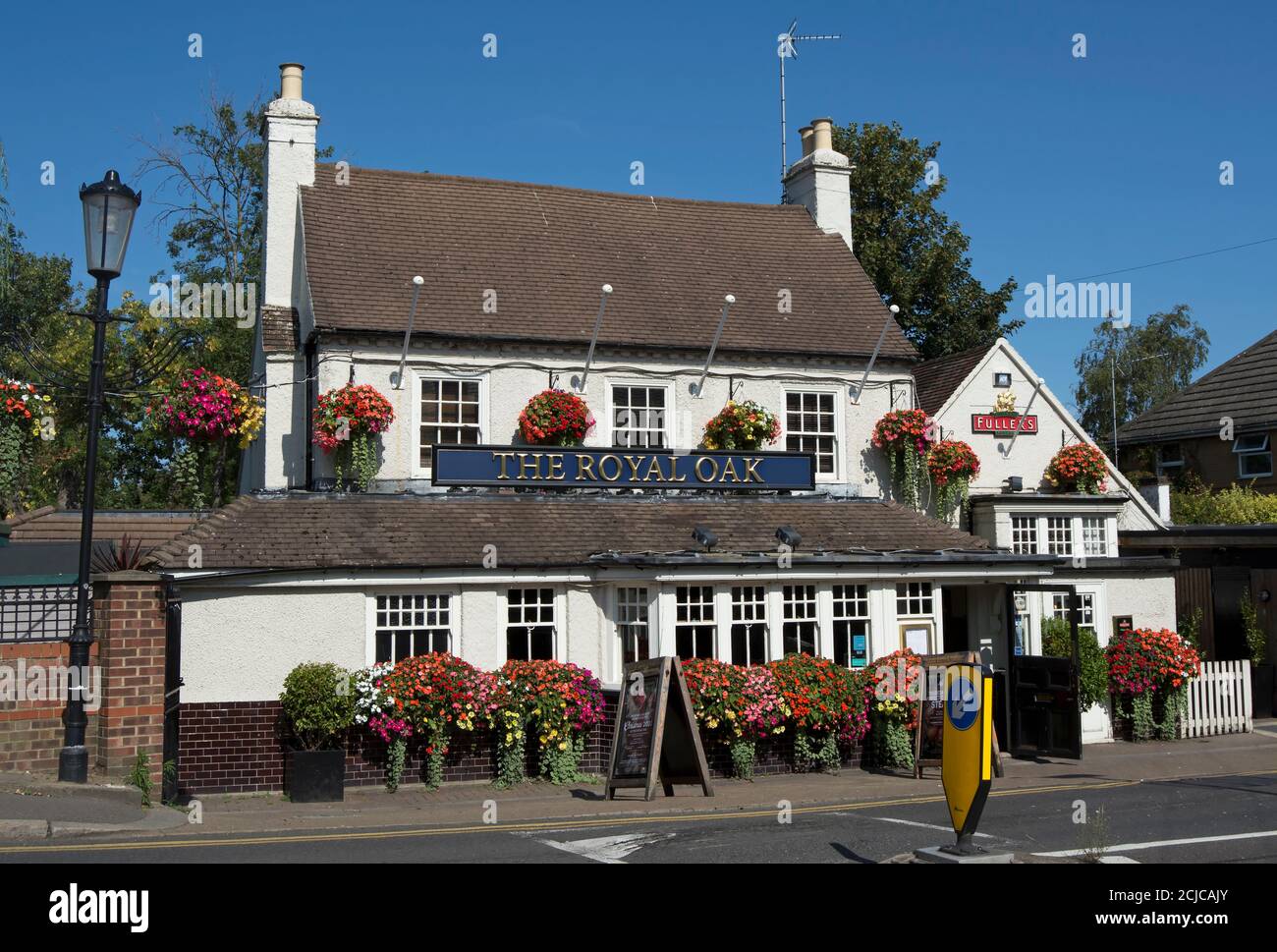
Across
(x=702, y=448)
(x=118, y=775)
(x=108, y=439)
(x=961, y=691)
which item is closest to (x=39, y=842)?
(x=118, y=775)

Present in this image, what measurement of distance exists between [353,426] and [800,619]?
7517 mm

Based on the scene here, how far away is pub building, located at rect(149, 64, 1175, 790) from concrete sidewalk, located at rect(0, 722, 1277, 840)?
121 centimetres

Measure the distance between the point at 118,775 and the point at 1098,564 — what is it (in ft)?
51.9

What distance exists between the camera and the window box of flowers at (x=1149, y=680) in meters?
21.1

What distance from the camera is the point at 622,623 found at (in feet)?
60.0

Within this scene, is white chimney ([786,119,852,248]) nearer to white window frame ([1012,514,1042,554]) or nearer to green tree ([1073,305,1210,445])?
white window frame ([1012,514,1042,554])

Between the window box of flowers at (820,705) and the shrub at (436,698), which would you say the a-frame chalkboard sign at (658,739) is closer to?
the shrub at (436,698)

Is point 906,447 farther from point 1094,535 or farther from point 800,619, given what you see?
point 800,619

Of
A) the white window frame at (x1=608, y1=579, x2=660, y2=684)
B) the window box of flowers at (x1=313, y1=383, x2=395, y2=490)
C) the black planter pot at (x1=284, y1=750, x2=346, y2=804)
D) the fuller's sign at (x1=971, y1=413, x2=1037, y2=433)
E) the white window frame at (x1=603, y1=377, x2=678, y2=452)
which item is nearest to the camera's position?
the black planter pot at (x1=284, y1=750, x2=346, y2=804)

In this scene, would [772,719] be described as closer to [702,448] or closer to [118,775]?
[702,448]

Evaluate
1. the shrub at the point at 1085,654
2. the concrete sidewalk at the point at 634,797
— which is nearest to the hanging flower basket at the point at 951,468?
the shrub at the point at 1085,654

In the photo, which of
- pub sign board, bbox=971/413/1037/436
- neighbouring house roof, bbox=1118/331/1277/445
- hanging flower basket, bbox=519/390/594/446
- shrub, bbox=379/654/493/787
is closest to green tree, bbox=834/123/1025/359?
neighbouring house roof, bbox=1118/331/1277/445

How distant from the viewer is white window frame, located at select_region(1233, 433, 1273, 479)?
32.9 m

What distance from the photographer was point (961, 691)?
989 centimetres
